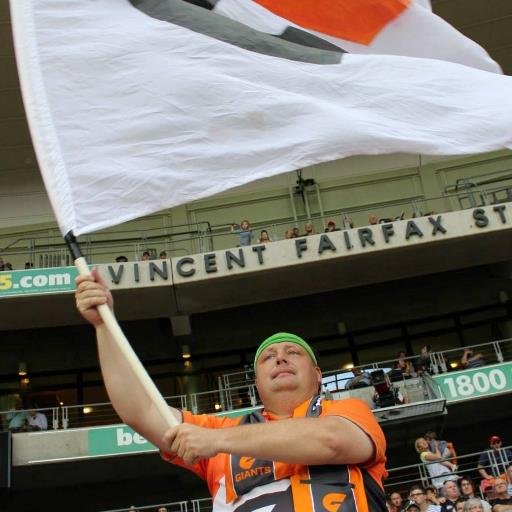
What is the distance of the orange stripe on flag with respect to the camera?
3.88m

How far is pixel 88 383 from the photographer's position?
17.8 m

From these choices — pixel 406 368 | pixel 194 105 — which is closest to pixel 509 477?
pixel 406 368

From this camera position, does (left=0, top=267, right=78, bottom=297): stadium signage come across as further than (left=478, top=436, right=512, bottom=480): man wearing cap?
Yes

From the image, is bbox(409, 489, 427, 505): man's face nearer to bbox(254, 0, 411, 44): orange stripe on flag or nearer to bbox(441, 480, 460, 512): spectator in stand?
bbox(441, 480, 460, 512): spectator in stand

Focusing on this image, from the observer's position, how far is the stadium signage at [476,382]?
13539 millimetres

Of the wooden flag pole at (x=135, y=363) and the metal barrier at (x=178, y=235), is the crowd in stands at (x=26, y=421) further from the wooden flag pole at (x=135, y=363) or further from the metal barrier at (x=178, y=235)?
the wooden flag pole at (x=135, y=363)

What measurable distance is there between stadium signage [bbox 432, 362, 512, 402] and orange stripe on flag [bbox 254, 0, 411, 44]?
10.6 meters

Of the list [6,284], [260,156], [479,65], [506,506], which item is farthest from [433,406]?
[260,156]

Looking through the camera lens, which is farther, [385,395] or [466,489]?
[385,395]

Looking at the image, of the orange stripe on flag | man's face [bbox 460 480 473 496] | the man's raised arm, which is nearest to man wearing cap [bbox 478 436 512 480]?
man's face [bbox 460 480 473 496]

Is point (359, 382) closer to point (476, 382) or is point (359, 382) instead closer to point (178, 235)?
point (476, 382)

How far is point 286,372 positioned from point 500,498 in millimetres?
6644

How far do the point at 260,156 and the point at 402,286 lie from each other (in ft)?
50.7

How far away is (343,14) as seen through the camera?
3930 millimetres
